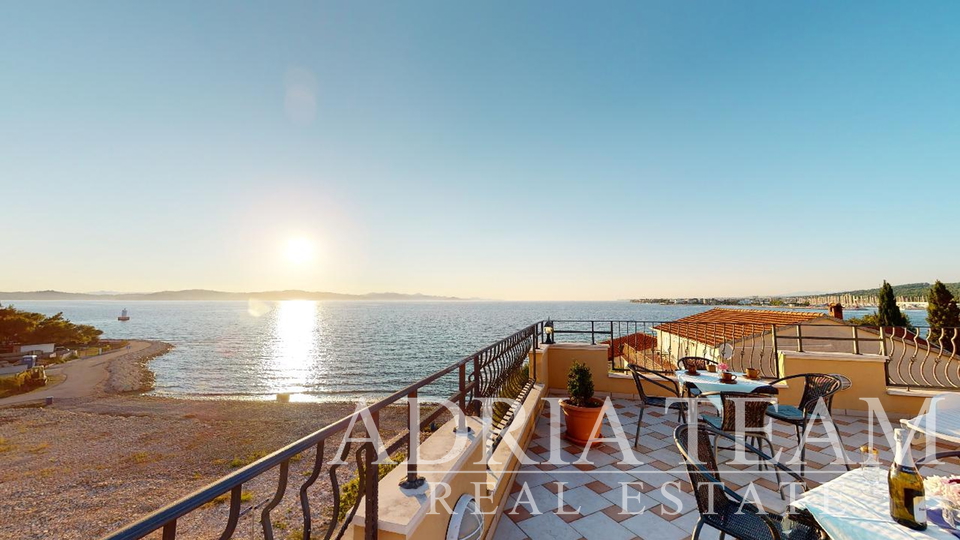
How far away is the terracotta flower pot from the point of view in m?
4.05

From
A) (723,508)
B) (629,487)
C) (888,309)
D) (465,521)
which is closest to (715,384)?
(629,487)

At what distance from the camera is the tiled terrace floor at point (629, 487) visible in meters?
2.71

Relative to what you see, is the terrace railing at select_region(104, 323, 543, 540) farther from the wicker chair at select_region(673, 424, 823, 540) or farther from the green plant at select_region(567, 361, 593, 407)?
the wicker chair at select_region(673, 424, 823, 540)

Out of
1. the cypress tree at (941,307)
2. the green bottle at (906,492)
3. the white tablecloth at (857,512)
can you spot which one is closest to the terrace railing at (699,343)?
the white tablecloth at (857,512)

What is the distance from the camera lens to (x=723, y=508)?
206 cm

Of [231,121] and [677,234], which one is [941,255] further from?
[231,121]

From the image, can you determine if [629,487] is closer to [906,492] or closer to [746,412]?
[746,412]

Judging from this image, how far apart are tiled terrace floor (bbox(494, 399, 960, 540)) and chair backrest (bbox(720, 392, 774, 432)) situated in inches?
19.6

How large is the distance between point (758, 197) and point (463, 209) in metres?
9.69

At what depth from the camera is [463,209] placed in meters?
14.0

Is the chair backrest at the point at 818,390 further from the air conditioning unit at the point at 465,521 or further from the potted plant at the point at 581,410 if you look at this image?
the air conditioning unit at the point at 465,521

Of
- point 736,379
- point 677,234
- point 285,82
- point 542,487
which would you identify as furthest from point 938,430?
point 677,234

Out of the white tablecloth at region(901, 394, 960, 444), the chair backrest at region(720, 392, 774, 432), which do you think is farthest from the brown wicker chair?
the white tablecloth at region(901, 394, 960, 444)

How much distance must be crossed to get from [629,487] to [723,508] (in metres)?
1.38
